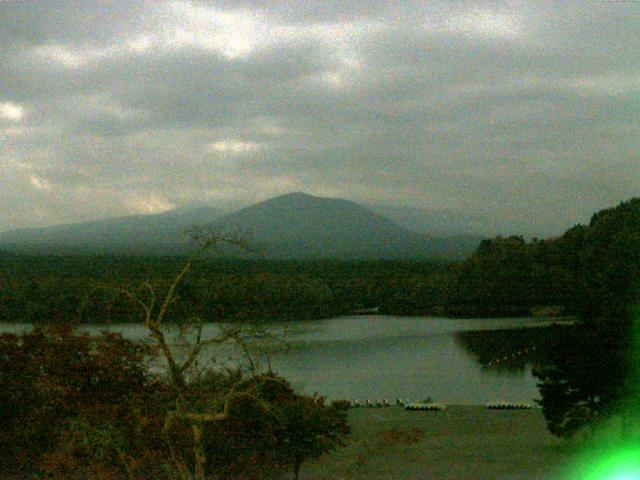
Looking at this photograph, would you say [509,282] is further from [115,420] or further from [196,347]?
[196,347]

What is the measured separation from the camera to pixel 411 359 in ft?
87.8

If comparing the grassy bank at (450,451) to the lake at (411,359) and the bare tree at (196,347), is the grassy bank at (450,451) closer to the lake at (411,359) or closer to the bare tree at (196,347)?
the bare tree at (196,347)

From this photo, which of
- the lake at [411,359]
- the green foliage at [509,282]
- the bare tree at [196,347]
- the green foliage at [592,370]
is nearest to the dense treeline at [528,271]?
the green foliage at [509,282]

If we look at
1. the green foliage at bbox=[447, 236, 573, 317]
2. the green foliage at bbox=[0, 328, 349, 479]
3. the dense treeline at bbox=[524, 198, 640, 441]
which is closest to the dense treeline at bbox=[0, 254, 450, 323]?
the green foliage at bbox=[447, 236, 573, 317]

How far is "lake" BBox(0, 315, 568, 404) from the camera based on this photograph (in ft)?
63.7

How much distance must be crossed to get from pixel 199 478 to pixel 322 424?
3.20 metres

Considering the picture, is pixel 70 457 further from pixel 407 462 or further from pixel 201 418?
pixel 407 462

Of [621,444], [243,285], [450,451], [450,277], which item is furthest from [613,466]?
[450,277]

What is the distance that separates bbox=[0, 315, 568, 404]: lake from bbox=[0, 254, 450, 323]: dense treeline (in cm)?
135

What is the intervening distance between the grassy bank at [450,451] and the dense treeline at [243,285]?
363cm

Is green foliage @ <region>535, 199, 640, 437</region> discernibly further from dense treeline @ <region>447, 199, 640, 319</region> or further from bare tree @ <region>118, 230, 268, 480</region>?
dense treeline @ <region>447, 199, 640, 319</region>

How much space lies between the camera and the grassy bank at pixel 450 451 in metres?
7.96

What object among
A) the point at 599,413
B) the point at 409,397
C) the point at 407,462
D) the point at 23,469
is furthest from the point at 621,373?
the point at 409,397

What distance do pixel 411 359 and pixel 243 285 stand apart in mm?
7917
